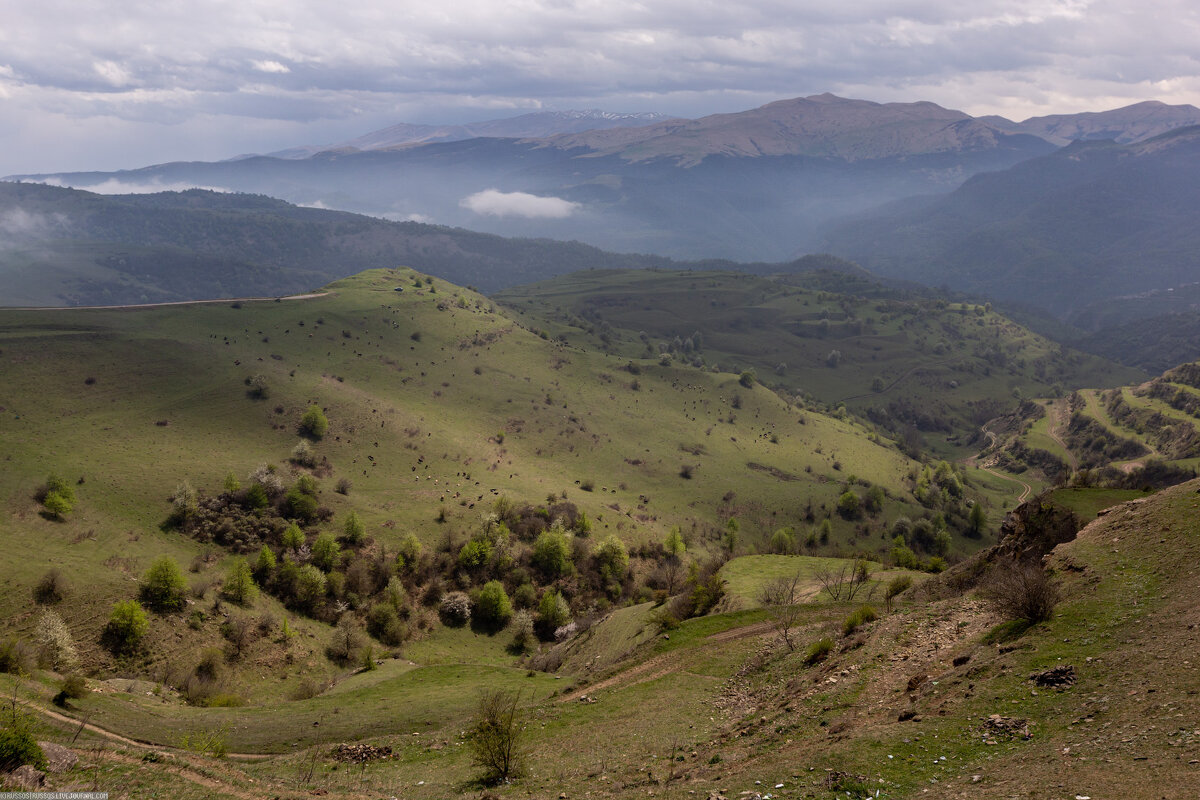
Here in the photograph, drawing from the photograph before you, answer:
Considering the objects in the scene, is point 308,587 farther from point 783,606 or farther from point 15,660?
point 783,606

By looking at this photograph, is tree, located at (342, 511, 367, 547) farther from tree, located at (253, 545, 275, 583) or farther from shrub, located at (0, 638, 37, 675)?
shrub, located at (0, 638, 37, 675)

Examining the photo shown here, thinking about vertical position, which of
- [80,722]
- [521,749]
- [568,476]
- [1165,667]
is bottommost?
[568,476]

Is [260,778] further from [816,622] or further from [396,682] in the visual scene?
[816,622]

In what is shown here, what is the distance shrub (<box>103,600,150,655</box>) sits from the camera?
5053 centimetres

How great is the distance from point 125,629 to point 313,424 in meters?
68.4

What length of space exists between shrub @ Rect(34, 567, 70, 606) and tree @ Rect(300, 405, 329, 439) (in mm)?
62940

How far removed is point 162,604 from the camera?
55031 millimetres

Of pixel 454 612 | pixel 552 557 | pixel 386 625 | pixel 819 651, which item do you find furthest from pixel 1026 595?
pixel 552 557

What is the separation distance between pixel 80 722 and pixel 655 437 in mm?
148938

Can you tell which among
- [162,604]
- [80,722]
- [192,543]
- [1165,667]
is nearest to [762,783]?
[1165,667]

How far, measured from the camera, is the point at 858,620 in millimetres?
38656

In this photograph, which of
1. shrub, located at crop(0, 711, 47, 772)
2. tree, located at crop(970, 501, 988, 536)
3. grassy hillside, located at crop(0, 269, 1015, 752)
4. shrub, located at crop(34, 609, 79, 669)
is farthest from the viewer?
tree, located at crop(970, 501, 988, 536)

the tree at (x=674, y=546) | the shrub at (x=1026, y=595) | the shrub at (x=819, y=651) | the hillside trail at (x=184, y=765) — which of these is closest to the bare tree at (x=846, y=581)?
the shrub at (x=819, y=651)

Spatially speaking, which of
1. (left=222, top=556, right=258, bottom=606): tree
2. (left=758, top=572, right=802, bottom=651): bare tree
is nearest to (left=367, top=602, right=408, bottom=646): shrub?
(left=222, top=556, right=258, bottom=606): tree
